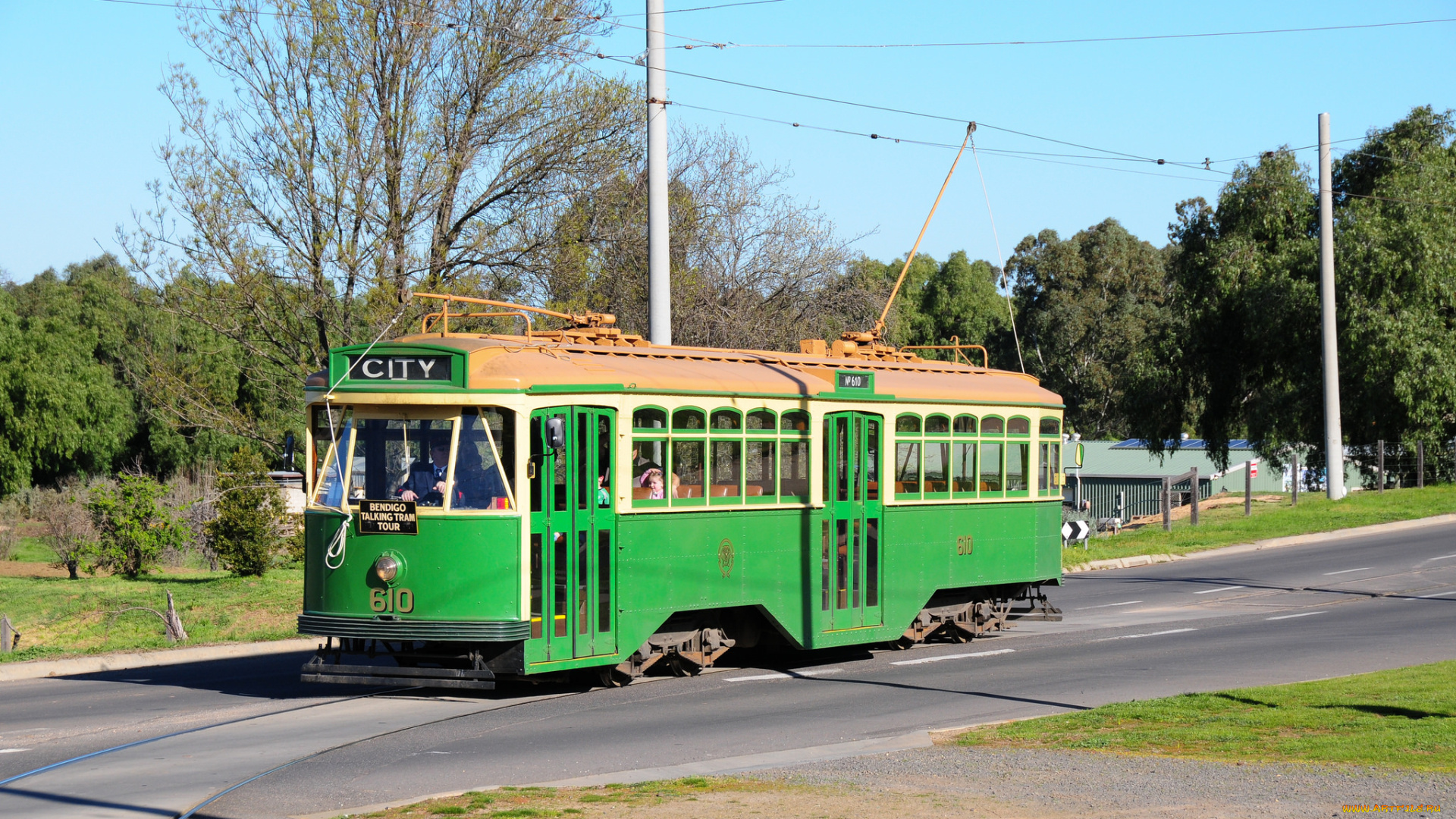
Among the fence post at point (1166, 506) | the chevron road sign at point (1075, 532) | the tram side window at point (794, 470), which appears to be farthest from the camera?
the fence post at point (1166, 506)

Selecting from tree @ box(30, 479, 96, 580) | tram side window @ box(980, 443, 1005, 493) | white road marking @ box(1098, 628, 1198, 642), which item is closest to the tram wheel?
tram side window @ box(980, 443, 1005, 493)

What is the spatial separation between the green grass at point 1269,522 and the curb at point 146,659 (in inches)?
642

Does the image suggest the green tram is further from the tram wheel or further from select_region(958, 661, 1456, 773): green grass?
select_region(958, 661, 1456, 773): green grass

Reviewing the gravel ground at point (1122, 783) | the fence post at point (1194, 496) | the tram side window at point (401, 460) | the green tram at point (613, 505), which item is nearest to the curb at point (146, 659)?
the green tram at point (613, 505)

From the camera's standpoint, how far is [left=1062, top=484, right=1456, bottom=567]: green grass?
30250 mm

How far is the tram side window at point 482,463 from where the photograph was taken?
12.5 m

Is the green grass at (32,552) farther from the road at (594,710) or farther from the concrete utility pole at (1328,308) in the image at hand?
the concrete utility pole at (1328,308)

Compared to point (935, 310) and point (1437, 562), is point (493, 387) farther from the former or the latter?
point (935, 310)

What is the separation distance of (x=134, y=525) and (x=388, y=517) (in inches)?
689

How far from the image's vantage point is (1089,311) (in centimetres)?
7188

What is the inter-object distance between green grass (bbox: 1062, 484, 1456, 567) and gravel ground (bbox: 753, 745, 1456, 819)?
19357 millimetres

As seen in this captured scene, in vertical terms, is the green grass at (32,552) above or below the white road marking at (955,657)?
below

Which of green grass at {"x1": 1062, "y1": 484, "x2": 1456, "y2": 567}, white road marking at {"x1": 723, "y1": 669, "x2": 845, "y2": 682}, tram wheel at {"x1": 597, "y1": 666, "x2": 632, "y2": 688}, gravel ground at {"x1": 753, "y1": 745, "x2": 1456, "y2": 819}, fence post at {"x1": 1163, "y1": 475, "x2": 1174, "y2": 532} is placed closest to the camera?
gravel ground at {"x1": 753, "y1": 745, "x2": 1456, "y2": 819}

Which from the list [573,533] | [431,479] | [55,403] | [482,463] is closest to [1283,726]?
[573,533]
